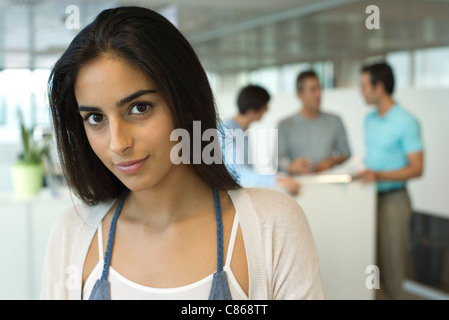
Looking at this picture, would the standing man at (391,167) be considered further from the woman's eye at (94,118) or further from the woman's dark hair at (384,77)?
the woman's eye at (94,118)

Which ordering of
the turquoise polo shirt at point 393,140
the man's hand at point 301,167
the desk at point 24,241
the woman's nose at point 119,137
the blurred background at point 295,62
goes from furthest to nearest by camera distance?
1. the blurred background at point 295,62
2. the turquoise polo shirt at point 393,140
3. the man's hand at point 301,167
4. the desk at point 24,241
5. the woman's nose at point 119,137

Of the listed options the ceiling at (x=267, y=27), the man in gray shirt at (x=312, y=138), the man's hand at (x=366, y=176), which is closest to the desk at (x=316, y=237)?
the man's hand at (x=366, y=176)

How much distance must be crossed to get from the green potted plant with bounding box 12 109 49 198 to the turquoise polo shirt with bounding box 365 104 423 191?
1553 mm

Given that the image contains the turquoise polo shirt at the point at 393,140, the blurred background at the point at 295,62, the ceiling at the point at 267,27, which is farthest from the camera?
the ceiling at the point at 267,27

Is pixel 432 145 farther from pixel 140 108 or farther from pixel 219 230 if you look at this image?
pixel 140 108

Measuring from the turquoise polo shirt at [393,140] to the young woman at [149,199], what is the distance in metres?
1.84

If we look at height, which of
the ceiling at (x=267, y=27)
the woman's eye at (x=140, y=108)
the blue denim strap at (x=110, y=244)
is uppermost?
the ceiling at (x=267, y=27)

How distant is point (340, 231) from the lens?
1981 mm

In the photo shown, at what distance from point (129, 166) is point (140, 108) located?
8 cm

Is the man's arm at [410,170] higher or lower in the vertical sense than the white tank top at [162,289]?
higher

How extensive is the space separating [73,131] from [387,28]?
132 inches

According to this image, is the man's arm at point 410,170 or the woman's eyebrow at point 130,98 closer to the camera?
the woman's eyebrow at point 130,98

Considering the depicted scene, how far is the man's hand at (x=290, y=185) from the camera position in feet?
6.42

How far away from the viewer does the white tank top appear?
742 millimetres
